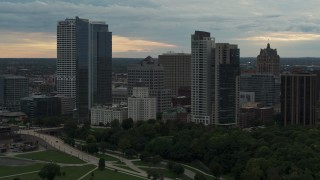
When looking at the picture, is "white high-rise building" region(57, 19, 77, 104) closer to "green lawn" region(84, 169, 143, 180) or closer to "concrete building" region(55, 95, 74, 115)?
"concrete building" region(55, 95, 74, 115)

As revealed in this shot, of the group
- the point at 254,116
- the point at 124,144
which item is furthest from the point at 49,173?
the point at 254,116

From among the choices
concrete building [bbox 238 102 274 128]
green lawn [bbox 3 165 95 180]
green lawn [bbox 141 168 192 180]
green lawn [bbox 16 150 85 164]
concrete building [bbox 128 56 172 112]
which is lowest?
green lawn [bbox 141 168 192 180]

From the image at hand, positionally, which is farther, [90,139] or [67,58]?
[67,58]

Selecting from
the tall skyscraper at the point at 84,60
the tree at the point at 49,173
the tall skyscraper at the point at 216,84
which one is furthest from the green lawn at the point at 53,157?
the tall skyscraper at the point at 84,60

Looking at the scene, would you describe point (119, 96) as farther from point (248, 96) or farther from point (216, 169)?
point (216, 169)

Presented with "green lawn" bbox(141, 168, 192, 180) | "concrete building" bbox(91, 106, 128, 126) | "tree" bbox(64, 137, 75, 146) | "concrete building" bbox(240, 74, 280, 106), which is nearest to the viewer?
"green lawn" bbox(141, 168, 192, 180)

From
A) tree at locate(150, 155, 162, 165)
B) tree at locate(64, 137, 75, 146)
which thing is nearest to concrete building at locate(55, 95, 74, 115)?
tree at locate(64, 137, 75, 146)
